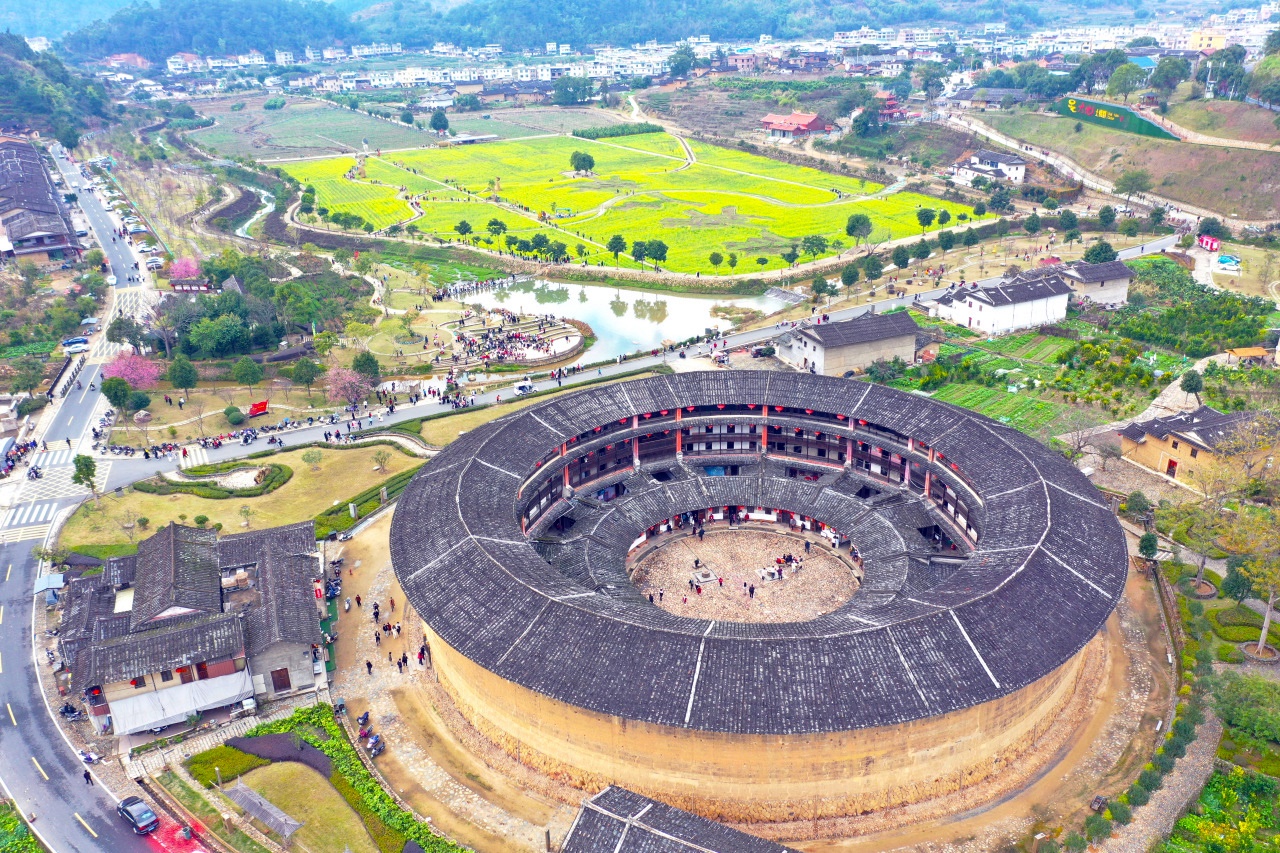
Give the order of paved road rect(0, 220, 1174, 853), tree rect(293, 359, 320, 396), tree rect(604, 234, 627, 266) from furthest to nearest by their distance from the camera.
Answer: tree rect(604, 234, 627, 266)
tree rect(293, 359, 320, 396)
paved road rect(0, 220, 1174, 853)

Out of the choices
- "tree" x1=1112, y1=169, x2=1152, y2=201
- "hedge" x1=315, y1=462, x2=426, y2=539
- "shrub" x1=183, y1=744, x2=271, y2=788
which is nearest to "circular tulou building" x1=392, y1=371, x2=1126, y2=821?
"shrub" x1=183, y1=744, x2=271, y2=788

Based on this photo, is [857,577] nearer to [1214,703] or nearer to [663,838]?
[1214,703]

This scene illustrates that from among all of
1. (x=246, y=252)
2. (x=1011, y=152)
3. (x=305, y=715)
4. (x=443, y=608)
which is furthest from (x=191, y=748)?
(x=1011, y=152)

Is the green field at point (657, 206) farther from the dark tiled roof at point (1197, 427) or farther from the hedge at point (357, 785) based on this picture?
the hedge at point (357, 785)

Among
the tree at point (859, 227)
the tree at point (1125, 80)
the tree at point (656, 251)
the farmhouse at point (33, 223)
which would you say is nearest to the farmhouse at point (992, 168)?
the tree at point (1125, 80)

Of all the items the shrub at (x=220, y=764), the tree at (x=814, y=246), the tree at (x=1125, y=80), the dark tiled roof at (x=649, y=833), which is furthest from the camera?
the tree at (x=1125, y=80)

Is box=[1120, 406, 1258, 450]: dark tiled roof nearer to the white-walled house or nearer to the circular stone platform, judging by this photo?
the white-walled house

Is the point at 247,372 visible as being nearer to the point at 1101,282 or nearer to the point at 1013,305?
the point at 1013,305
